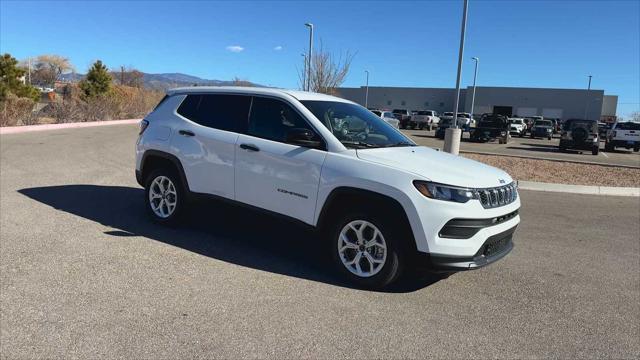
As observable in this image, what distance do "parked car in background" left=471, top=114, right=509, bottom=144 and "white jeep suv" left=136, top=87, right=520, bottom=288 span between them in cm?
2572

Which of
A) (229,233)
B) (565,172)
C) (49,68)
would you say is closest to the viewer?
(229,233)

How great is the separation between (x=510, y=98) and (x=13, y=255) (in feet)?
239

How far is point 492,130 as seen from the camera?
29.6 m

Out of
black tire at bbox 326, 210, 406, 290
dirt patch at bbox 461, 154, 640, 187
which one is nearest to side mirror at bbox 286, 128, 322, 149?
black tire at bbox 326, 210, 406, 290

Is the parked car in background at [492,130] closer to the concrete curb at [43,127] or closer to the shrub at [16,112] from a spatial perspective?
the concrete curb at [43,127]

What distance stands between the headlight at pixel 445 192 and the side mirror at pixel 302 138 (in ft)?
3.70

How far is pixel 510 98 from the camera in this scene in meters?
69.8

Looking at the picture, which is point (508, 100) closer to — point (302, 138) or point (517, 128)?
point (517, 128)

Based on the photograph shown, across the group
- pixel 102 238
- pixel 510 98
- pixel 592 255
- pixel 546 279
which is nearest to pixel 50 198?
pixel 102 238

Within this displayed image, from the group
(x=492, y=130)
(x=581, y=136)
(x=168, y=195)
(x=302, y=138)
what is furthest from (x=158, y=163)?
(x=492, y=130)

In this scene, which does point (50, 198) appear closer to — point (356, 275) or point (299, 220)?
point (299, 220)

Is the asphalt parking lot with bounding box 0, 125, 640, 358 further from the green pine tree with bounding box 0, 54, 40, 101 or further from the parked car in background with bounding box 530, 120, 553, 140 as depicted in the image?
the parked car in background with bounding box 530, 120, 553, 140

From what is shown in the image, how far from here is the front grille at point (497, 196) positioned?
4.16m

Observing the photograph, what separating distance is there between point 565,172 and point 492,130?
16.1 metres
